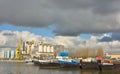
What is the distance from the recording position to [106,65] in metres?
130

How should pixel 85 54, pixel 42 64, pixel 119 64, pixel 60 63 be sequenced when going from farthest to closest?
pixel 85 54, pixel 42 64, pixel 60 63, pixel 119 64

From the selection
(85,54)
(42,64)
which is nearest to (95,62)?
(42,64)

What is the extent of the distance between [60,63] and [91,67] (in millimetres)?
24186

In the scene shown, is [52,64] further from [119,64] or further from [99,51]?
[99,51]

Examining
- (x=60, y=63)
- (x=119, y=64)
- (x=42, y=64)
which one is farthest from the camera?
(x=42, y=64)

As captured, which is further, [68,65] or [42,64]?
[42,64]

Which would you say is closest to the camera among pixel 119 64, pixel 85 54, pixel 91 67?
pixel 91 67

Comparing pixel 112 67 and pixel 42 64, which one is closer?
pixel 112 67

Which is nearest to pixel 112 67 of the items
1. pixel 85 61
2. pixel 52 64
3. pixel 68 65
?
pixel 85 61

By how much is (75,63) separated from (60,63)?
338 inches

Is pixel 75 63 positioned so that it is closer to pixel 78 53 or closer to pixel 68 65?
pixel 68 65

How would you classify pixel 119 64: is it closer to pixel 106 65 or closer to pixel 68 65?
pixel 106 65

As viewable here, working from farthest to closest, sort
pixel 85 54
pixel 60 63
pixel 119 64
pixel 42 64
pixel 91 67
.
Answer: pixel 85 54
pixel 42 64
pixel 60 63
pixel 119 64
pixel 91 67

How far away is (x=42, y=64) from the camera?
16138 cm
